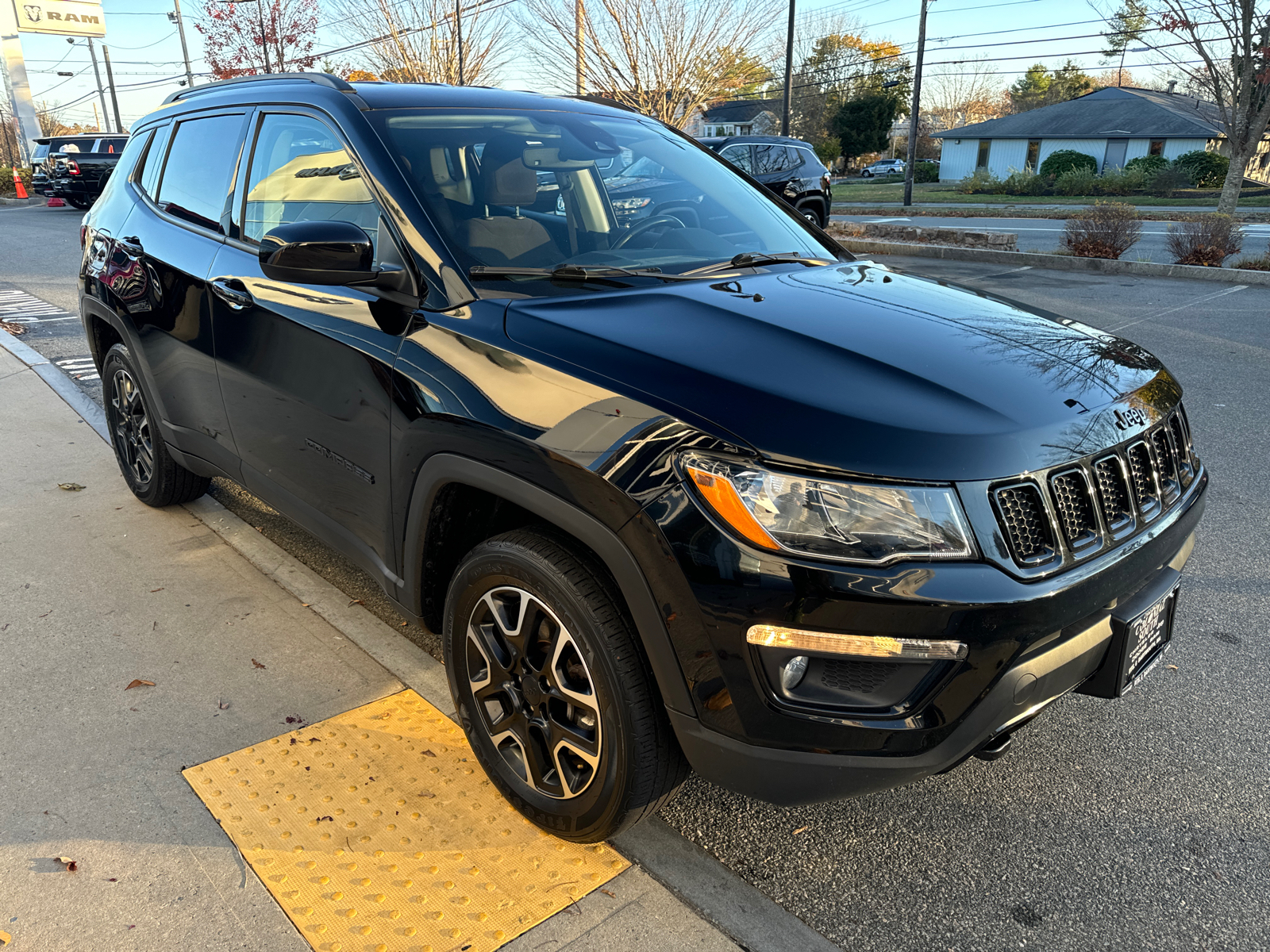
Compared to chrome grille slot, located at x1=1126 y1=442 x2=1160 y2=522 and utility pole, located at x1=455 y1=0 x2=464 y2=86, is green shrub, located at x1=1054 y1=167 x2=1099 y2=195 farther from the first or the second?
chrome grille slot, located at x1=1126 y1=442 x2=1160 y2=522

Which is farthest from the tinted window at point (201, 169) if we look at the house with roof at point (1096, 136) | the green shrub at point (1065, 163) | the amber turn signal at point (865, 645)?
the house with roof at point (1096, 136)

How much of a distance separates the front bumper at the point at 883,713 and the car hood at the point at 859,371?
24 cm

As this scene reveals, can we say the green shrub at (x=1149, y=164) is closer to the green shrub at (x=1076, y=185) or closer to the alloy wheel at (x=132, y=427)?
the green shrub at (x=1076, y=185)

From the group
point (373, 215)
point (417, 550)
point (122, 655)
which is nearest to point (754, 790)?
point (417, 550)

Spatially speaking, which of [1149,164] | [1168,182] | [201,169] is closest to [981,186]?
[1149,164]

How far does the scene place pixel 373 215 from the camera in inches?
A: 104

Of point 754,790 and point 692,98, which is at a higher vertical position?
point 692,98

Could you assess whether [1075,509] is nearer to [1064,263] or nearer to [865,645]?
[865,645]

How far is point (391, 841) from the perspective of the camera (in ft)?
7.76

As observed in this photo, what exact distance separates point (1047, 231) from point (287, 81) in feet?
62.8

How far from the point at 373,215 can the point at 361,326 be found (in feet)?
1.08

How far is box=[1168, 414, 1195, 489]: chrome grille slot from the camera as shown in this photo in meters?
2.42

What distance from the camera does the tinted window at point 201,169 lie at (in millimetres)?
3457

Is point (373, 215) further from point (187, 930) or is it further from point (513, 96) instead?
point (187, 930)
